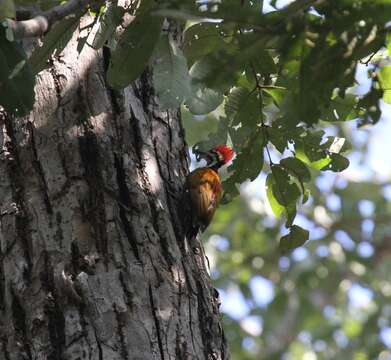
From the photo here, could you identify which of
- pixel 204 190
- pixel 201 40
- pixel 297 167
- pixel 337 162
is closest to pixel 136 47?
pixel 201 40

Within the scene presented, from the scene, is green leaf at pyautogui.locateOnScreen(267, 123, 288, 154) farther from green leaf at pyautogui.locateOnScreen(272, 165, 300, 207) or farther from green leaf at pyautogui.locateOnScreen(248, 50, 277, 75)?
Answer: green leaf at pyautogui.locateOnScreen(248, 50, 277, 75)

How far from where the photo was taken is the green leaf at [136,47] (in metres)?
2.58

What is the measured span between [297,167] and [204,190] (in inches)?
44.6

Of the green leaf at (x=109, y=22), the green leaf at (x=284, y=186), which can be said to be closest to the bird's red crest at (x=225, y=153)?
the green leaf at (x=284, y=186)

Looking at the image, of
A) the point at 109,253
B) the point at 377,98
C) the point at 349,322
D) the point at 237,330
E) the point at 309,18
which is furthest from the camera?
the point at 349,322

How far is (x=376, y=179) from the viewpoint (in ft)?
37.6

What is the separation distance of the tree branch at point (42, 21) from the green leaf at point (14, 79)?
0.07m

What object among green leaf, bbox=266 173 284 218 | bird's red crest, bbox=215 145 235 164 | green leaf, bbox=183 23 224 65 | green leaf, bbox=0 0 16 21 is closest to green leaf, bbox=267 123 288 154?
green leaf, bbox=266 173 284 218

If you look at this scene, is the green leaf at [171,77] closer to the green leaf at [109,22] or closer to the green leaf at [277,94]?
the green leaf at [109,22]

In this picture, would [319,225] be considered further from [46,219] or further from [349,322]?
[46,219]

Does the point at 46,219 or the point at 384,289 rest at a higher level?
the point at 384,289

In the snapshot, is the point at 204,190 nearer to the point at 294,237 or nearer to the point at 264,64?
the point at 294,237

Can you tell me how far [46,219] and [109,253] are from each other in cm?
27

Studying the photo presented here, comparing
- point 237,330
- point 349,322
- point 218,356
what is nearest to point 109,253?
point 218,356
